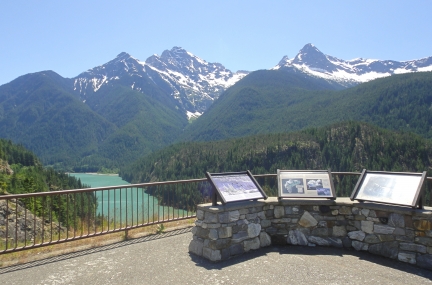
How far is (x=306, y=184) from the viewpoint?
801 cm

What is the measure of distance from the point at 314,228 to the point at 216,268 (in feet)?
8.52

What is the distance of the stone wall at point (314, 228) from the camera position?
6.50 metres

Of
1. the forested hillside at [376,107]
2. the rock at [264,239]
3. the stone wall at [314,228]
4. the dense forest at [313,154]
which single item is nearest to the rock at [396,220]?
the stone wall at [314,228]

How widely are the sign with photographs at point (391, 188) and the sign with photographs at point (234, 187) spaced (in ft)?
7.10

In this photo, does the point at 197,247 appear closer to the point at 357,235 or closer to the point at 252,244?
the point at 252,244

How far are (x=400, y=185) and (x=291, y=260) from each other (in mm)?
2757

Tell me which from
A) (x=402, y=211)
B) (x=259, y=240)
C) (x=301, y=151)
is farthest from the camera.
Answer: (x=301, y=151)

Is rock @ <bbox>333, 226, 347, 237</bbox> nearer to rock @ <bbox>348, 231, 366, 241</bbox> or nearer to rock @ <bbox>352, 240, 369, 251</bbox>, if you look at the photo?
rock @ <bbox>348, 231, 366, 241</bbox>

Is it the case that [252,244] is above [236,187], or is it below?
below

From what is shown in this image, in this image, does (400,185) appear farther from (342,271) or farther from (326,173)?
(342,271)

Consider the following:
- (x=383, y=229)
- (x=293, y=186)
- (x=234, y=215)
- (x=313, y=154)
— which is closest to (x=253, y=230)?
(x=234, y=215)

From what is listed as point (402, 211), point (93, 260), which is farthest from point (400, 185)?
point (93, 260)

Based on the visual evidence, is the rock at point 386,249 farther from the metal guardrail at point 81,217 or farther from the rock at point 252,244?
the rock at point 252,244

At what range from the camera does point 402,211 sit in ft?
21.5
